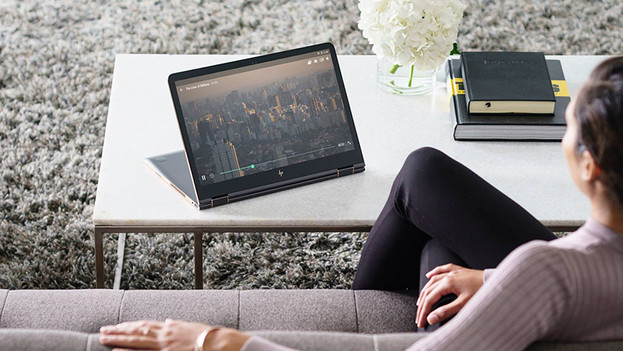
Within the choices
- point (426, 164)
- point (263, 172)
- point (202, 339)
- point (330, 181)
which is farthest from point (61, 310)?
point (426, 164)

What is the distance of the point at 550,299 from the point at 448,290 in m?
0.37

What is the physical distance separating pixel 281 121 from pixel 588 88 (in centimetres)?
75

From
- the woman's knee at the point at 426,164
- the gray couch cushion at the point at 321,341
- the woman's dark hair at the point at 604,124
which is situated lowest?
the gray couch cushion at the point at 321,341

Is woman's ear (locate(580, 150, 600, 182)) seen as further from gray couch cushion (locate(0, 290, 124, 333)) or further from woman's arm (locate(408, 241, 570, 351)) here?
gray couch cushion (locate(0, 290, 124, 333))

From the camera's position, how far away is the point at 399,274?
59.5 inches

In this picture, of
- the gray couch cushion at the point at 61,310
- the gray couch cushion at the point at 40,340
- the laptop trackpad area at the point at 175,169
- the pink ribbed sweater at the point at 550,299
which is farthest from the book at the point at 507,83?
the gray couch cushion at the point at 40,340

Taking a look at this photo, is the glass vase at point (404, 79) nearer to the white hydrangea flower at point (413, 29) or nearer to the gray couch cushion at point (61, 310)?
the white hydrangea flower at point (413, 29)

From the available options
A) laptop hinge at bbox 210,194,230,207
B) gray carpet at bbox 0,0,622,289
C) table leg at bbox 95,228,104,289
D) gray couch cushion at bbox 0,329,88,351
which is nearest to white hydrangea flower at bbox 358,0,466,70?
laptop hinge at bbox 210,194,230,207

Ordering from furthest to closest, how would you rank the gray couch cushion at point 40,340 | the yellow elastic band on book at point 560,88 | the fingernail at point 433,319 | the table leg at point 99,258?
the yellow elastic band on book at point 560,88 → the table leg at point 99,258 → the fingernail at point 433,319 → the gray couch cushion at point 40,340

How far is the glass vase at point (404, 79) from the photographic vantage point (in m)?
1.90

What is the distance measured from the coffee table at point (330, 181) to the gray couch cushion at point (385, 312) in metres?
0.17

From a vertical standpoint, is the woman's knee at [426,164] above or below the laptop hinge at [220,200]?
above

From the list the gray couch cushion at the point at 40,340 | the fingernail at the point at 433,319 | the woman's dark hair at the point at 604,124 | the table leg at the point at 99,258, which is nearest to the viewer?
the woman's dark hair at the point at 604,124

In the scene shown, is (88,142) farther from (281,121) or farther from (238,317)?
(238,317)
